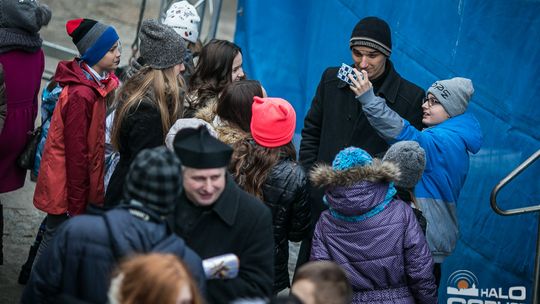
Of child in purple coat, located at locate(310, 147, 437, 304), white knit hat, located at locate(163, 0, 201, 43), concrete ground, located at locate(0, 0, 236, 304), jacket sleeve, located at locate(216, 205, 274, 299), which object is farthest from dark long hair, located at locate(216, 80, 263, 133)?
concrete ground, located at locate(0, 0, 236, 304)

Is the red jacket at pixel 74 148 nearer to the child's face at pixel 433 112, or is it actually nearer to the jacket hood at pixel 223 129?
the jacket hood at pixel 223 129

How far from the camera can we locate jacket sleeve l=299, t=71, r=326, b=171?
5656mm

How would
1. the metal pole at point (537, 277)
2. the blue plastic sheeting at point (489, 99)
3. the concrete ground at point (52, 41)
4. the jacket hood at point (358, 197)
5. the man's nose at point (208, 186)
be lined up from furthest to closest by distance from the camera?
the concrete ground at point (52, 41)
the blue plastic sheeting at point (489, 99)
the metal pole at point (537, 277)
the jacket hood at point (358, 197)
the man's nose at point (208, 186)

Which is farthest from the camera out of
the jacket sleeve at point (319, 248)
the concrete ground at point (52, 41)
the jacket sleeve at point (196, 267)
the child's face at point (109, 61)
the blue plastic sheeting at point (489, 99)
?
the concrete ground at point (52, 41)

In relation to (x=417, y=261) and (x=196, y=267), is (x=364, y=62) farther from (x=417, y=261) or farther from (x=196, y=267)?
(x=196, y=267)

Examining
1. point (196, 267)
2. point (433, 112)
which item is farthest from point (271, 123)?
point (196, 267)

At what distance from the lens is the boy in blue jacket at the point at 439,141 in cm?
502

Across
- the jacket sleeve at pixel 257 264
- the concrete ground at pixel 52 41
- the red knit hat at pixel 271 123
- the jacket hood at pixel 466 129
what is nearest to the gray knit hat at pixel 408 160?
the jacket hood at pixel 466 129

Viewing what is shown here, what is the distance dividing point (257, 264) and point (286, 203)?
0.94 m

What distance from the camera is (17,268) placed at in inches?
249

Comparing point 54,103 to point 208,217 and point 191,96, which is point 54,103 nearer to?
point 191,96

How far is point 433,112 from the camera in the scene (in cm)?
522

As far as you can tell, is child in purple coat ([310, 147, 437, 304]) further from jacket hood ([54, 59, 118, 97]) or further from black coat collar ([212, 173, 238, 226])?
jacket hood ([54, 59, 118, 97])

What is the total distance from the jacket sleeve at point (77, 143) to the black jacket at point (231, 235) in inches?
62.2
